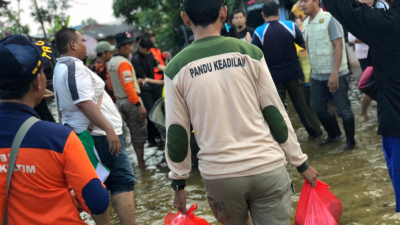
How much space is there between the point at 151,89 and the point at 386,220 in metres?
5.59

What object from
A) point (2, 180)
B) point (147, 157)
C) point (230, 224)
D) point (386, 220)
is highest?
point (2, 180)

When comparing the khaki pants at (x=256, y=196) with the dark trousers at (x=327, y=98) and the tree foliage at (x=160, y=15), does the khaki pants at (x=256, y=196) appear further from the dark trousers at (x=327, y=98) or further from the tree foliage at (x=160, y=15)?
→ the tree foliage at (x=160, y=15)

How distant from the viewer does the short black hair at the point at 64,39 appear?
402 centimetres

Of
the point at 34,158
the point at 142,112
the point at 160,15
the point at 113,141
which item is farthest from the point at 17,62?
the point at 160,15

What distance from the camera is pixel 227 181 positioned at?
8.41 ft

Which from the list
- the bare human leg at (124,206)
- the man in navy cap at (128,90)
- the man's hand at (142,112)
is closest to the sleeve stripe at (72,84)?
the bare human leg at (124,206)

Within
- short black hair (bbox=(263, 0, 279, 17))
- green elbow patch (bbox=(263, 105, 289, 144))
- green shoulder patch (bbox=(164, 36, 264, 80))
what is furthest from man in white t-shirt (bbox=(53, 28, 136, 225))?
short black hair (bbox=(263, 0, 279, 17))

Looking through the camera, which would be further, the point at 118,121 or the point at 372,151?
the point at 372,151

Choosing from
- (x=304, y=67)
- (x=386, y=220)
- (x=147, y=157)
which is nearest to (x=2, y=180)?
(x=386, y=220)

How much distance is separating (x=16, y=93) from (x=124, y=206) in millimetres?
2053

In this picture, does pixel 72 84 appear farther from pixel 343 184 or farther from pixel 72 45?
pixel 343 184

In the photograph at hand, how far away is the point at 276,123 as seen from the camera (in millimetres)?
2641

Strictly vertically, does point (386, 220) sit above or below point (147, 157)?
above

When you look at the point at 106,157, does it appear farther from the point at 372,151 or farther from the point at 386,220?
the point at 372,151
